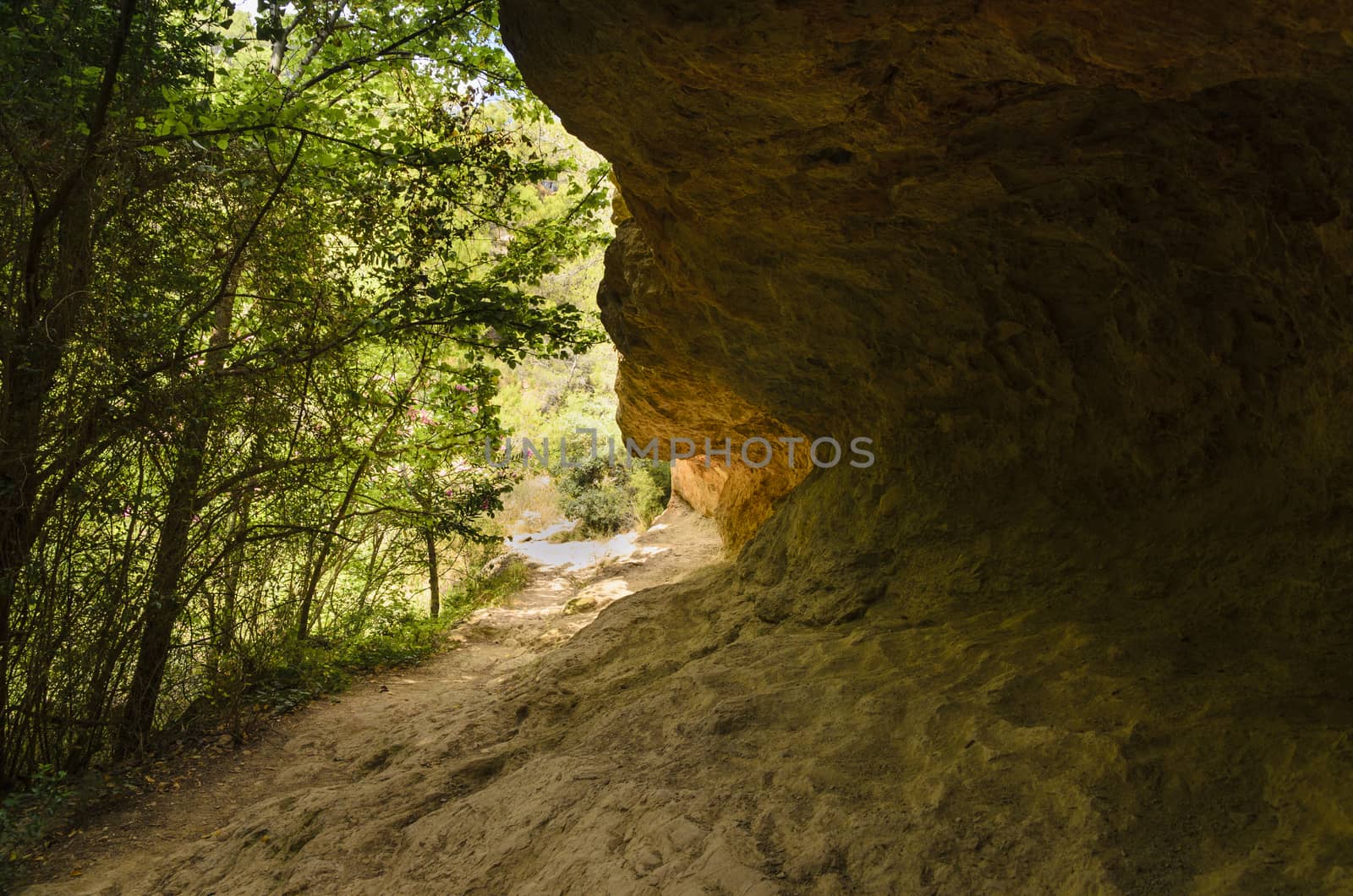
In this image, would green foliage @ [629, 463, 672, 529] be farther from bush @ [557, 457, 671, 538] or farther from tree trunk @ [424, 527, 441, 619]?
tree trunk @ [424, 527, 441, 619]

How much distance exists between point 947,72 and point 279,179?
171 inches

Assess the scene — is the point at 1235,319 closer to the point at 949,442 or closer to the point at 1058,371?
the point at 1058,371

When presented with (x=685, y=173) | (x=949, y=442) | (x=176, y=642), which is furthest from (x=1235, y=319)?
(x=176, y=642)

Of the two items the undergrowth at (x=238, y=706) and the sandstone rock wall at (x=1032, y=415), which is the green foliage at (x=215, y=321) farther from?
the sandstone rock wall at (x=1032, y=415)

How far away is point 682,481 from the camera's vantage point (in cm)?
1270

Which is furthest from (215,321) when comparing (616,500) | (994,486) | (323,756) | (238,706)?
(616,500)

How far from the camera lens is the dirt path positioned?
165 inches

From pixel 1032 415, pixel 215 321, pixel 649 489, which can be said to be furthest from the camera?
pixel 649 489

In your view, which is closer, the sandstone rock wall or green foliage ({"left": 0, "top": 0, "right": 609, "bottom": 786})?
the sandstone rock wall

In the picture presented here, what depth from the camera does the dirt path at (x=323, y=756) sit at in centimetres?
419

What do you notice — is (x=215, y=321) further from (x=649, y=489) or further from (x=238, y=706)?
(x=649, y=489)

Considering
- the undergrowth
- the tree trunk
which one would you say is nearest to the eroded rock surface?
the undergrowth

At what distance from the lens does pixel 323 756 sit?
18.6 ft

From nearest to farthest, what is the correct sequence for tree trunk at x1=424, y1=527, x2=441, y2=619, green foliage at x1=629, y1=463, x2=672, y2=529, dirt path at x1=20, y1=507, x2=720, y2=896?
dirt path at x1=20, y1=507, x2=720, y2=896, tree trunk at x1=424, y1=527, x2=441, y2=619, green foliage at x1=629, y1=463, x2=672, y2=529
